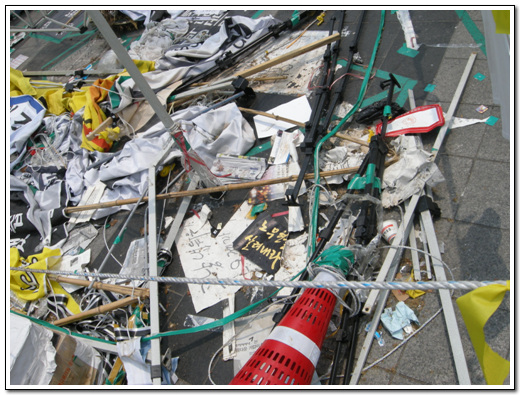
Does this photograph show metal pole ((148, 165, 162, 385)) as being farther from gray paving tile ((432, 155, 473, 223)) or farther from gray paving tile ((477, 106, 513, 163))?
gray paving tile ((477, 106, 513, 163))

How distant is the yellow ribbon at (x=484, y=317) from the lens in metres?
1.64

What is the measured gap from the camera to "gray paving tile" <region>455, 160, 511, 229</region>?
3279 mm

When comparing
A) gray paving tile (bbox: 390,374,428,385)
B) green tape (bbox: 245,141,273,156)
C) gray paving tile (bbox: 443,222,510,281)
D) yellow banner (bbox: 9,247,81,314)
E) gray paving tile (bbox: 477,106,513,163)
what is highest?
yellow banner (bbox: 9,247,81,314)

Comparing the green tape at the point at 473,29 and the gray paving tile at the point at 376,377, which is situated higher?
the green tape at the point at 473,29

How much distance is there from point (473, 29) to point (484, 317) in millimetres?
4667

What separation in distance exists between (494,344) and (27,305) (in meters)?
4.38

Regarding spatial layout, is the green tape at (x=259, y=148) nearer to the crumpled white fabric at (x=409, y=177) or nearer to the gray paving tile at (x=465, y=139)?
the crumpled white fabric at (x=409, y=177)

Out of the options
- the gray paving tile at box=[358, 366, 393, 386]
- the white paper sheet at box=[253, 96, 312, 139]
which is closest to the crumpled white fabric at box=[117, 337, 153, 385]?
the gray paving tile at box=[358, 366, 393, 386]

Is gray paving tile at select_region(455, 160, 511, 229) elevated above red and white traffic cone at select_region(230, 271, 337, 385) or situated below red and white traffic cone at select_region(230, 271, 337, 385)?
below

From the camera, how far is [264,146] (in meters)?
4.88

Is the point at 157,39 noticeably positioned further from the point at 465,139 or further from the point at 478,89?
the point at 465,139

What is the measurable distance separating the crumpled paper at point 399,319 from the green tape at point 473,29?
3.54 metres

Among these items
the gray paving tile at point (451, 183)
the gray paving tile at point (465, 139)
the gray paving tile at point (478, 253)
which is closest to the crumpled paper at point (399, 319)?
the gray paving tile at point (478, 253)

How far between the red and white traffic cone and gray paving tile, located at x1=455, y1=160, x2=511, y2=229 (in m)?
1.60
